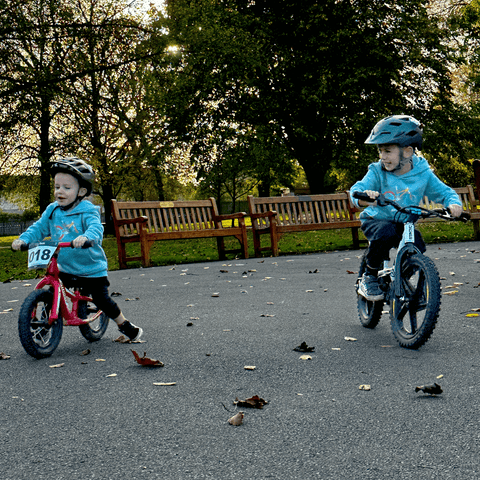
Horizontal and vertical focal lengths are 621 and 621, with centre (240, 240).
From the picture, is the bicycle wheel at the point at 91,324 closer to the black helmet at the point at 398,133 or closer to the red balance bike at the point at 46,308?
the red balance bike at the point at 46,308

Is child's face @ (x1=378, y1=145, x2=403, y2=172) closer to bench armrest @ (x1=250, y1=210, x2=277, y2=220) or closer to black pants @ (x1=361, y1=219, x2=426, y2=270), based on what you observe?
black pants @ (x1=361, y1=219, x2=426, y2=270)

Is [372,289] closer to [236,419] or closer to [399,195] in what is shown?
[399,195]

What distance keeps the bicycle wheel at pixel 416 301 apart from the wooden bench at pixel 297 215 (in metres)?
7.98

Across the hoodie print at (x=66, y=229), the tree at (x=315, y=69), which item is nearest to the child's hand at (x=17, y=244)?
the hoodie print at (x=66, y=229)

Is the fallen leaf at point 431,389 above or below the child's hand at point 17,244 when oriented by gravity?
below

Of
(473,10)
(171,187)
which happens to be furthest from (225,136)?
(171,187)

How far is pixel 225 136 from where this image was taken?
2366cm

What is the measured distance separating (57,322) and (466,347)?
2.93m

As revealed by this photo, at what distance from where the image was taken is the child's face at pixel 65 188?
4617 mm

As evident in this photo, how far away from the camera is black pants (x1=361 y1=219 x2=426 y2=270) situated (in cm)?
455

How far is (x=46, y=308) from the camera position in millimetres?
4492

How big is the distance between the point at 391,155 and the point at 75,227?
239 cm

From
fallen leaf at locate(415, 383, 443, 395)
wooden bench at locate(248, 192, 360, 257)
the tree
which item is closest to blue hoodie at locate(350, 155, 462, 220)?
fallen leaf at locate(415, 383, 443, 395)

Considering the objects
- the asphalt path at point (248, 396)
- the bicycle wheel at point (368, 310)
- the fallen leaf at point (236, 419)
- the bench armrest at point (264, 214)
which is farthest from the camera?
the bench armrest at point (264, 214)
